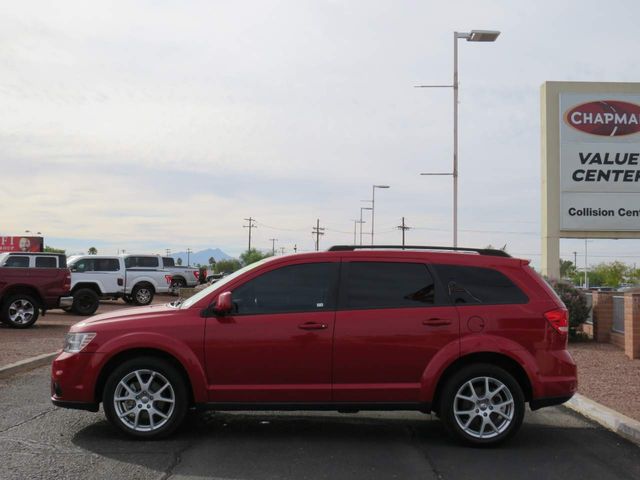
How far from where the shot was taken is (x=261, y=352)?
21.5 ft

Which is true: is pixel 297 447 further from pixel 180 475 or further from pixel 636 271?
pixel 636 271

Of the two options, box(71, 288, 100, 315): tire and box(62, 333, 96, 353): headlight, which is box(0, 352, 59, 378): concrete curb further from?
box(71, 288, 100, 315): tire

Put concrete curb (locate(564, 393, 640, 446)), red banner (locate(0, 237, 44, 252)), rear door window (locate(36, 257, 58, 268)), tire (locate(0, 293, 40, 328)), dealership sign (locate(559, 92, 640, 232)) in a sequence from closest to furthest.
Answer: concrete curb (locate(564, 393, 640, 446))
tire (locate(0, 293, 40, 328))
rear door window (locate(36, 257, 58, 268))
dealership sign (locate(559, 92, 640, 232))
red banner (locate(0, 237, 44, 252))

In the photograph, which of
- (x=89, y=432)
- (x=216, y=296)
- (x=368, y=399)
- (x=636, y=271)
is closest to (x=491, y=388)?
(x=368, y=399)

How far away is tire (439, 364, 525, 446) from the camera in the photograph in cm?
653

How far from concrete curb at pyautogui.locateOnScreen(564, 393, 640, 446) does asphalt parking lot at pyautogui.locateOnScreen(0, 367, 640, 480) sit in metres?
0.13

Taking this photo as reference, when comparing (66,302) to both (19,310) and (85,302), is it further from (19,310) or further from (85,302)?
(19,310)

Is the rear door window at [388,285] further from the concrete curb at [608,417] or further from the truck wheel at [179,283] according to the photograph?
the truck wheel at [179,283]

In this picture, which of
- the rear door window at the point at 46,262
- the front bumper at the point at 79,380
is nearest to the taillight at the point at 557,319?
the front bumper at the point at 79,380

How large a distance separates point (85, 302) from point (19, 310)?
6144 millimetres

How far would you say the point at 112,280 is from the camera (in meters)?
27.0

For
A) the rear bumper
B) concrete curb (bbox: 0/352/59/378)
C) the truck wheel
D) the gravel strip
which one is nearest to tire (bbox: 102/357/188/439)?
the rear bumper

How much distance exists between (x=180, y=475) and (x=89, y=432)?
1.76 meters

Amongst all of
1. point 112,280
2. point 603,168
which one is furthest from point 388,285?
point 112,280
